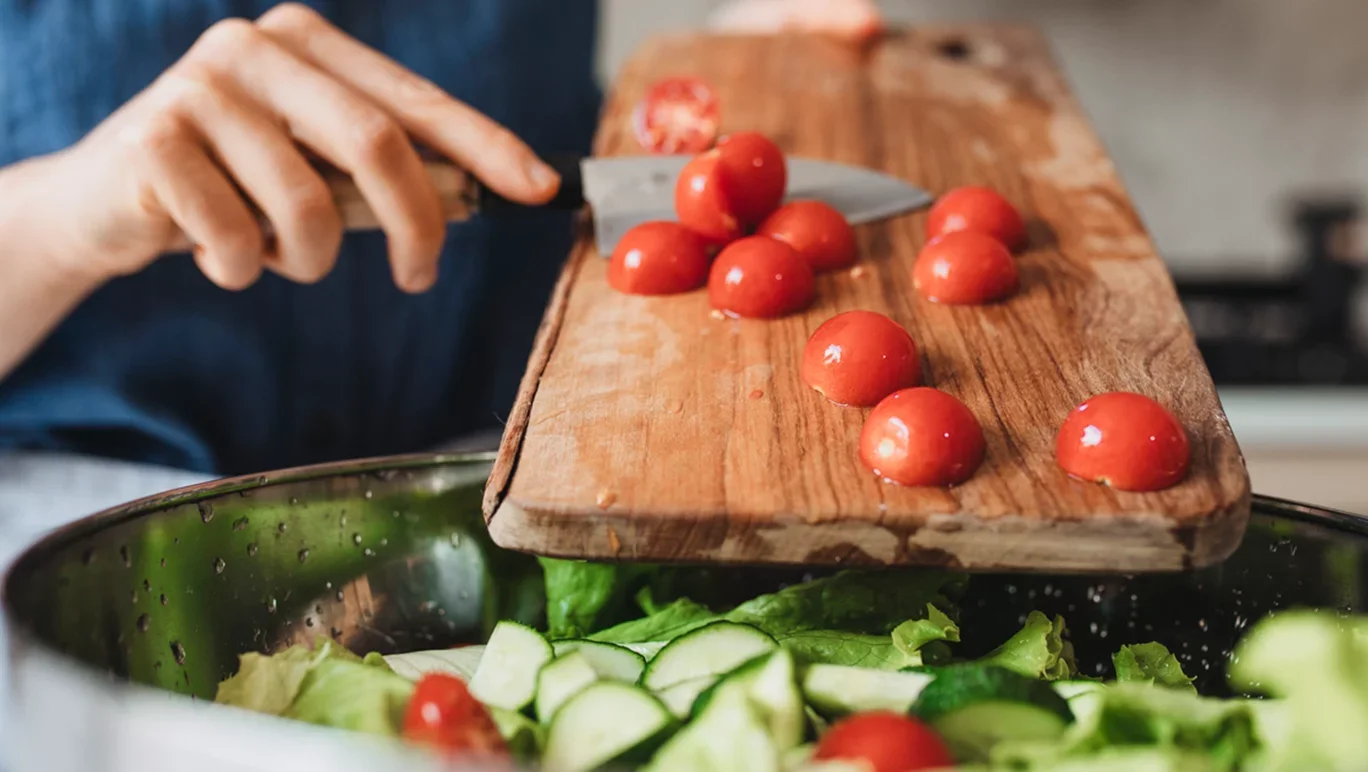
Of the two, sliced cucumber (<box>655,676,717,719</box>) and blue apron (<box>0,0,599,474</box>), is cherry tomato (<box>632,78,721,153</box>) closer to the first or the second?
blue apron (<box>0,0,599,474</box>)

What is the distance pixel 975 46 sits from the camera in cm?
161

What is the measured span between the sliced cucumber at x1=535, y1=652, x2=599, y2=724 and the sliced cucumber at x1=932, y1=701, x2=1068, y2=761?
0.17m

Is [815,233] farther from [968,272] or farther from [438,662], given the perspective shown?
[438,662]

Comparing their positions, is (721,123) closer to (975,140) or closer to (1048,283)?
(975,140)

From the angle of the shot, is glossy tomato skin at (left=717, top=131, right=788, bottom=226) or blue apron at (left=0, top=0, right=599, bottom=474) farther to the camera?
blue apron at (left=0, top=0, right=599, bottom=474)

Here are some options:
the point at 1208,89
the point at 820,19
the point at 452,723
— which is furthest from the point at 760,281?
the point at 1208,89

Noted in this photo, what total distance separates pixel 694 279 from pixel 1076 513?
380mm

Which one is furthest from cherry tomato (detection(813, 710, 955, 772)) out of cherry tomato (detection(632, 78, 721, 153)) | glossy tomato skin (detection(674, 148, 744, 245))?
cherry tomato (detection(632, 78, 721, 153))

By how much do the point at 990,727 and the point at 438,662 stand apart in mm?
322

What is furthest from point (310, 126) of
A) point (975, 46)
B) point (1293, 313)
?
point (1293, 313)

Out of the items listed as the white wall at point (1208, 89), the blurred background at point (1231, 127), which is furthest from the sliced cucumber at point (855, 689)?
the white wall at point (1208, 89)

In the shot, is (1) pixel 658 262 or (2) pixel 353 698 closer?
(2) pixel 353 698

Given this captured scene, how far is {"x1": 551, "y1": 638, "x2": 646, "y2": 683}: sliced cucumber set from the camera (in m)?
0.65

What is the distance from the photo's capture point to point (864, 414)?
75cm
